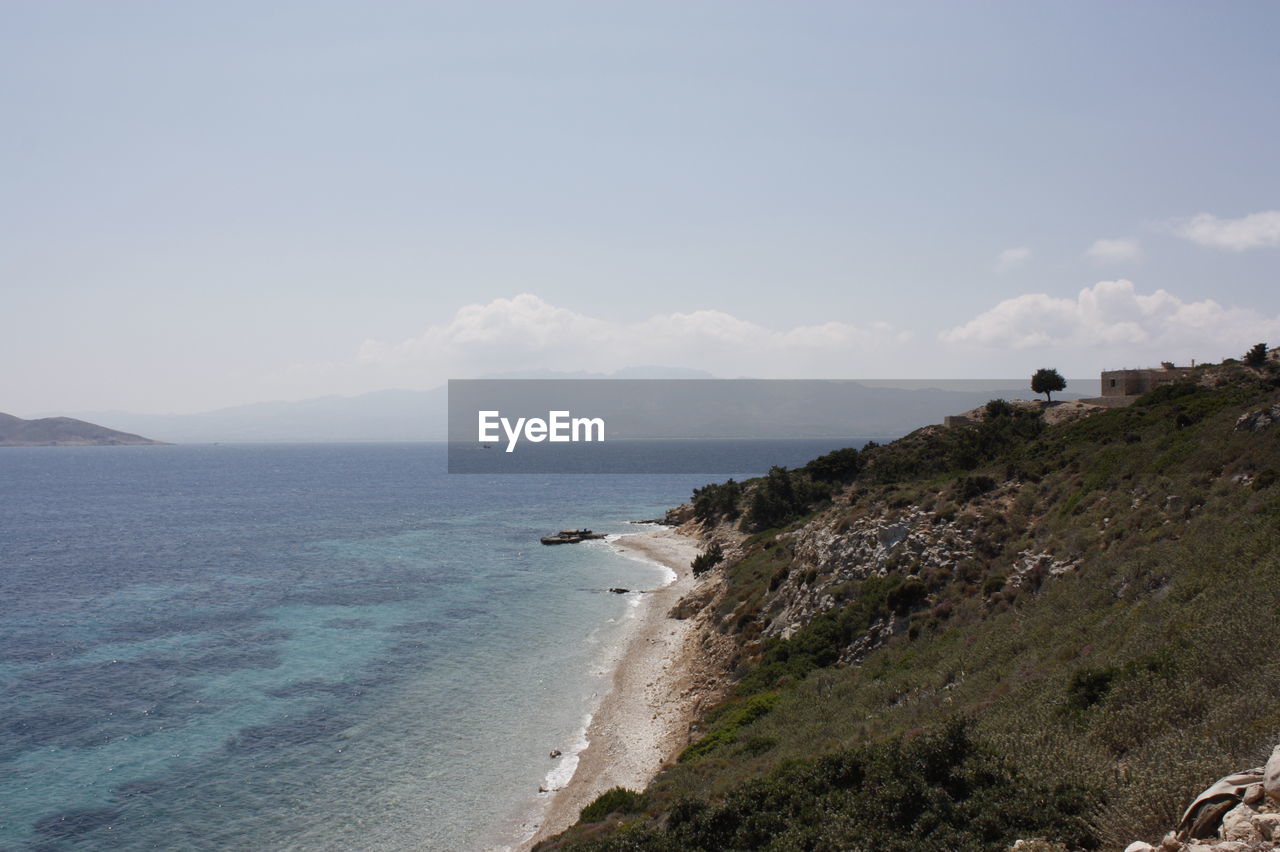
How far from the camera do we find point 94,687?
3669cm

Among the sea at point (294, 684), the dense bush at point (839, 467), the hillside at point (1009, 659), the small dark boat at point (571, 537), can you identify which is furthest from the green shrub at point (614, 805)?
the small dark boat at point (571, 537)

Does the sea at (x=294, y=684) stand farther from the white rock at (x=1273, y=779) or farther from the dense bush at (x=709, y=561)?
the white rock at (x=1273, y=779)

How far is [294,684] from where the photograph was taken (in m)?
38.0

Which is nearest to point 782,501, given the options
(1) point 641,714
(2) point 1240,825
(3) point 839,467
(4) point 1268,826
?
(3) point 839,467

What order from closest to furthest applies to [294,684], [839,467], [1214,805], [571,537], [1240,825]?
1. [1240,825]
2. [1214,805]
3. [294,684]
4. [839,467]
5. [571,537]

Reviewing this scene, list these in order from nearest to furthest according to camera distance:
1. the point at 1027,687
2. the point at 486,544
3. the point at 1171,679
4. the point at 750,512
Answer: the point at 1171,679 → the point at 1027,687 → the point at 750,512 → the point at 486,544

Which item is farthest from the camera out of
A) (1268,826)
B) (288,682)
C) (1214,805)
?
(288,682)

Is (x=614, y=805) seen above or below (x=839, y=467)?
below

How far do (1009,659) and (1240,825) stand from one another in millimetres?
13284

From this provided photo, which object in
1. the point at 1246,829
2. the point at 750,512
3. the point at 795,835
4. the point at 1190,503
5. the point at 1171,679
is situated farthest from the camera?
the point at 750,512

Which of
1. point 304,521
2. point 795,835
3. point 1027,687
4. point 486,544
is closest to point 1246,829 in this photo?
point 795,835

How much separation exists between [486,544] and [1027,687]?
72651 mm

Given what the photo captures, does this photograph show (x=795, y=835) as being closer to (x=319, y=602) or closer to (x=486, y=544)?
(x=319, y=602)

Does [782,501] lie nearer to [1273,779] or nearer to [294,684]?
[294,684]
